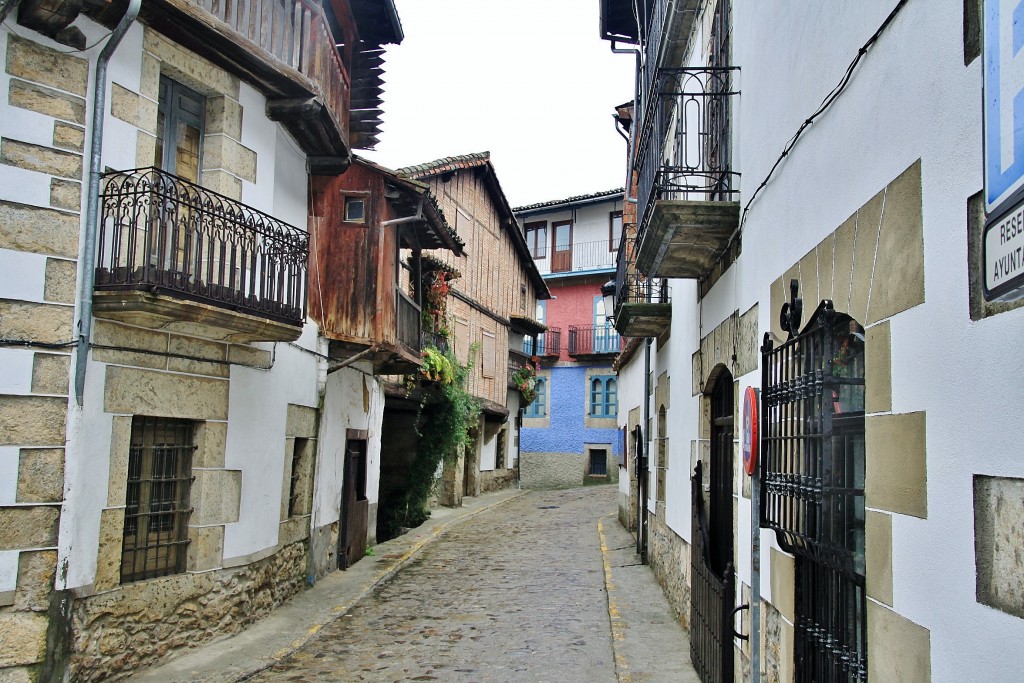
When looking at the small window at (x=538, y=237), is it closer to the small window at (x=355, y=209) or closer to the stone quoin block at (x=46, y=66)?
the small window at (x=355, y=209)

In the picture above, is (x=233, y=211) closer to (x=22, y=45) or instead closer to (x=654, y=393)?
Result: (x=22, y=45)

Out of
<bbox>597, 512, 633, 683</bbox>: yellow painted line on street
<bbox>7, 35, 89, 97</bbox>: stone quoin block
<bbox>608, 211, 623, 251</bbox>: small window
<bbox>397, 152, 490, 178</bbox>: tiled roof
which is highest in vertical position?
<bbox>608, 211, 623, 251</bbox>: small window

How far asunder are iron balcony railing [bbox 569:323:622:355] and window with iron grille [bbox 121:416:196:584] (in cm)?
2504

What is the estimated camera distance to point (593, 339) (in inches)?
1304

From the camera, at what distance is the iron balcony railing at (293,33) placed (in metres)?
8.34

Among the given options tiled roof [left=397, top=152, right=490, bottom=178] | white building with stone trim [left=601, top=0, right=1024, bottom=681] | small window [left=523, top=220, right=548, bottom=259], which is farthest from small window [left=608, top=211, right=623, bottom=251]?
white building with stone trim [left=601, top=0, right=1024, bottom=681]

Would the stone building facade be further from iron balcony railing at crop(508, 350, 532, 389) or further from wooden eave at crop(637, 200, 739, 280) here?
wooden eave at crop(637, 200, 739, 280)

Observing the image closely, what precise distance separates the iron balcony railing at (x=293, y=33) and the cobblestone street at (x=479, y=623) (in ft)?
19.5

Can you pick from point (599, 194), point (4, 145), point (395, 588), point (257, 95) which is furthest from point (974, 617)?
point (599, 194)

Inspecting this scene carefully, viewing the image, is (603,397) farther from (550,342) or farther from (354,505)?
(354,505)

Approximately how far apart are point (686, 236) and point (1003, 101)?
4876mm

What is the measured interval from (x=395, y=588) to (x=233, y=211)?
20.0ft

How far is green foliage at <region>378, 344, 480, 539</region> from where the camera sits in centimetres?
1734

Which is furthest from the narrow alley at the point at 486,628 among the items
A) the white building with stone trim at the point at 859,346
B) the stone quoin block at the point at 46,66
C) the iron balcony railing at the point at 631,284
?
the stone quoin block at the point at 46,66
